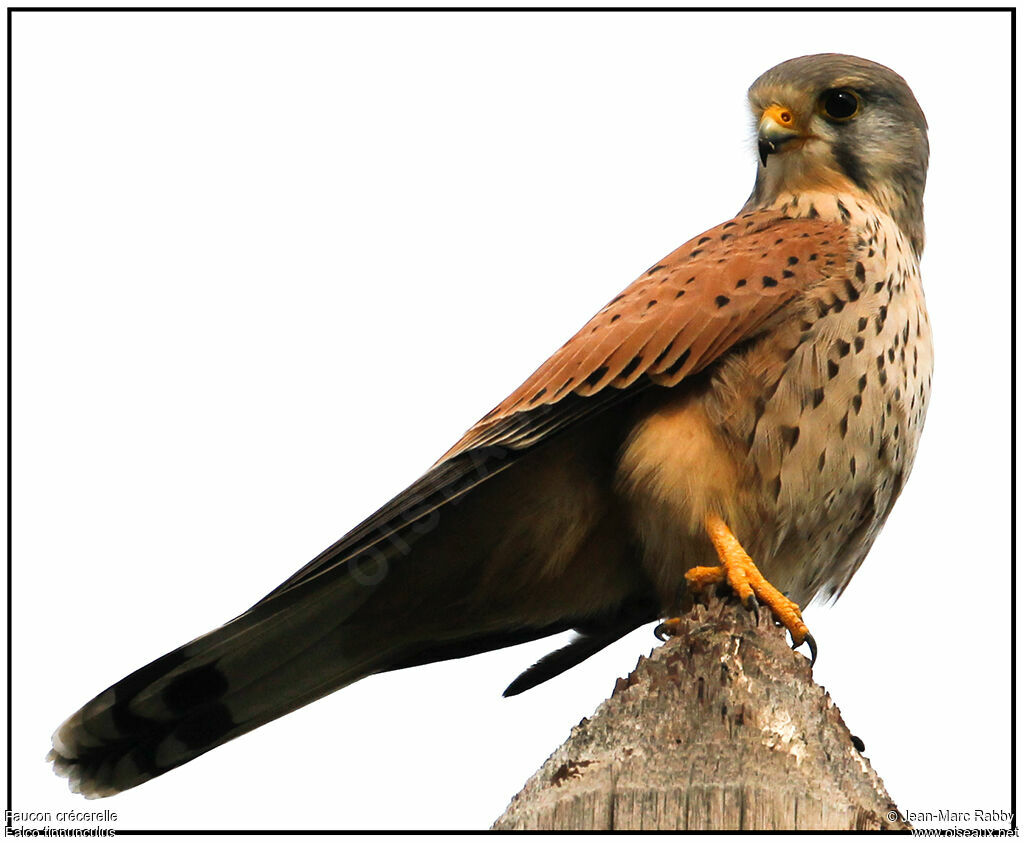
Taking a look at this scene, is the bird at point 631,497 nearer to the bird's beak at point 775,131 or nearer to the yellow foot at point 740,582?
the yellow foot at point 740,582

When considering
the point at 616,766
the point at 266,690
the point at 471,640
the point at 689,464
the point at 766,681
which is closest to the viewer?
the point at 616,766

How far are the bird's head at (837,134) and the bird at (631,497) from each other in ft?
0.77

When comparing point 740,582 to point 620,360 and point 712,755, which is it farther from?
point 712,755

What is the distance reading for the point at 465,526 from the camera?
3.76 m

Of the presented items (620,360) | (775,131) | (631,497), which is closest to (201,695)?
(631,497)

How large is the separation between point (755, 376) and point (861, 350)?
293 mm

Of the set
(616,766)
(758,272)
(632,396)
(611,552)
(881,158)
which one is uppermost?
(881,158)

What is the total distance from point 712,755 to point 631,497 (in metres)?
1.24

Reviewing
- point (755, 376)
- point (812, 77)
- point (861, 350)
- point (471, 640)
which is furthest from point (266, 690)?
point (812, 77)

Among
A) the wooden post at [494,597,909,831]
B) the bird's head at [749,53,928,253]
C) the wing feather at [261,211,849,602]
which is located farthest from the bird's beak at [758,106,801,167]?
the wooden post at [494,597,909,831]

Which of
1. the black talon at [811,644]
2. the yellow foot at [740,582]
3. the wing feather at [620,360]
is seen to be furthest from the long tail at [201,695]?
the black talon at [811,644]

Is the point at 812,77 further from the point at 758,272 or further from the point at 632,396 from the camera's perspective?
the point at 632,396

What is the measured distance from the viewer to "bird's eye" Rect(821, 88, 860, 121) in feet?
13.9

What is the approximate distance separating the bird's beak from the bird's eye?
0.39 ft
